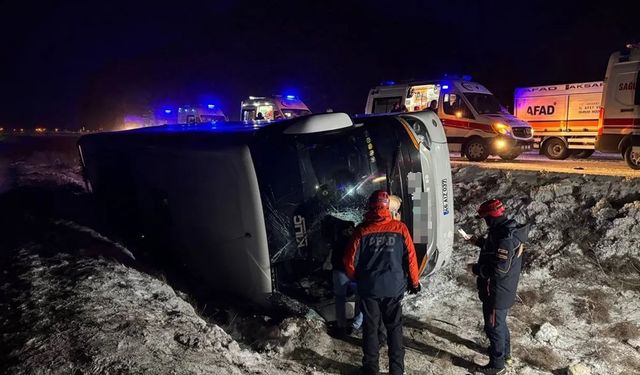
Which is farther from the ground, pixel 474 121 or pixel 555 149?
pixel 474 121

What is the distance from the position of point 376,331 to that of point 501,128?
9.85 m

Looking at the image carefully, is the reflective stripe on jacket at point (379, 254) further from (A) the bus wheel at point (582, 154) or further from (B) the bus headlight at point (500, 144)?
(A) the bus wheel at point (582, 154)

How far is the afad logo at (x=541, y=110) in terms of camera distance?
15.6m

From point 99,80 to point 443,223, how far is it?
369ft

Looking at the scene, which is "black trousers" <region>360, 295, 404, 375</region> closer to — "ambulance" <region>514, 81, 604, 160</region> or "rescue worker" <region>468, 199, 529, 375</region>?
"rescue worker" <region>468, 199, 529, 375</region>

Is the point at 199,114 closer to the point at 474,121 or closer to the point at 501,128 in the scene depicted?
the point at 474,121

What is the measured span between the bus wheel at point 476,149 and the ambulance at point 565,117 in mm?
3558

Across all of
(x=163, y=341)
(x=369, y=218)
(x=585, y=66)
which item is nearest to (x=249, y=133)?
(x=369, y=218)

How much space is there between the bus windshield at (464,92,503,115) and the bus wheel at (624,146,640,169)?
351 centimetres

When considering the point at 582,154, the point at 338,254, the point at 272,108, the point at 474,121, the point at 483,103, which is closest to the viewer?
the point at 338,254

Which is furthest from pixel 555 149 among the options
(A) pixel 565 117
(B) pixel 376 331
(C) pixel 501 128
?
(B) pixel 376 331

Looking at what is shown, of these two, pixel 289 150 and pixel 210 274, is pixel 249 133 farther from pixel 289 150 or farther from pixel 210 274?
pixel 210 274

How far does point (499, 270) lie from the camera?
3.89 meters

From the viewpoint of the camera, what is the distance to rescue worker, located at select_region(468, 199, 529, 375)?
3881mm
